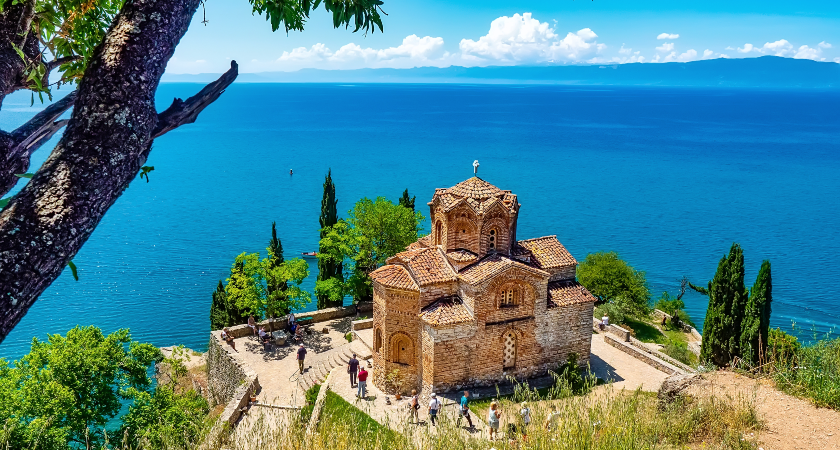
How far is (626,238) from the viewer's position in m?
67.2

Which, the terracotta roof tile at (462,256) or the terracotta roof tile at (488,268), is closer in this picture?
the terracotta roof tile at (488,268)

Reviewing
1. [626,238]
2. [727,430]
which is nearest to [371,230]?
[727,430]

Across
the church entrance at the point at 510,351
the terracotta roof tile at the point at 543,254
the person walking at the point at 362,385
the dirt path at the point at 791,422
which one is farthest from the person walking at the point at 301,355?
the dirt path at the point at 791,422

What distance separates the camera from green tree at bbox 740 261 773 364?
27.9m

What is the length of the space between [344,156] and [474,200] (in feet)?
298

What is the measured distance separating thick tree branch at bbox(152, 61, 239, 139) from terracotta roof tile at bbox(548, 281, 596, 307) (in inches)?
850

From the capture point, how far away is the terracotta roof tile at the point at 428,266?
24487 millimetres

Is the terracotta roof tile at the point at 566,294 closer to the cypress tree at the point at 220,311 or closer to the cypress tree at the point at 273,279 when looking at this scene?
the cypress tree at the point at 273,279

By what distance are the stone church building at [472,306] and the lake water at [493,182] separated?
25032mm

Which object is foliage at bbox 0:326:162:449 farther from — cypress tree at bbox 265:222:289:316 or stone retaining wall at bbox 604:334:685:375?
stone retaining wall at bbox 604:334:685:375

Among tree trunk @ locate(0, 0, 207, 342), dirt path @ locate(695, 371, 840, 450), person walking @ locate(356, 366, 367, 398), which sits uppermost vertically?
tree trunk @ locate(0, 0, 207, 342)

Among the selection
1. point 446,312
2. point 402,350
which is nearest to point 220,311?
point 402,350

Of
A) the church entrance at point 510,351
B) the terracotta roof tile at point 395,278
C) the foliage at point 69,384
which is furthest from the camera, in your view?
the church entrance at point 510,351

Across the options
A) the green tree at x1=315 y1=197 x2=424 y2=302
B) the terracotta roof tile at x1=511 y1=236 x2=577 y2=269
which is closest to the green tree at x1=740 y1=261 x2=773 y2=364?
the terracotta roof tile at x1=511 y1=236 x2=577 y2=269
